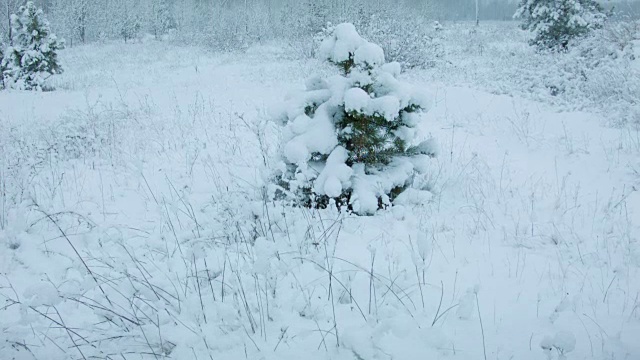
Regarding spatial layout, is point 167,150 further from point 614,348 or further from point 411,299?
point 614,348

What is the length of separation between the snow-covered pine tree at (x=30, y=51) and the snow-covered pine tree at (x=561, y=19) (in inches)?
726

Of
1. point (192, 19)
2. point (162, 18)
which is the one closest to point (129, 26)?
point (162, 18)

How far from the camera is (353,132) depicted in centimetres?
402

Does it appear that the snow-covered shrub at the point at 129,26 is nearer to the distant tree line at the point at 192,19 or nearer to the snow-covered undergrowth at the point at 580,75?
the distant tree line at the point at 192,19

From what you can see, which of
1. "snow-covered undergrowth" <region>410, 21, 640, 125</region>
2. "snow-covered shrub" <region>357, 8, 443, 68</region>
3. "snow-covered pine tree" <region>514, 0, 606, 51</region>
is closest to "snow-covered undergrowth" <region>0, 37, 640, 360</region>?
"snow-covered undergrowth" <region>410, 21, 640, 125</region>

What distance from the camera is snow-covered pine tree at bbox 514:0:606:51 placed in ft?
47.1

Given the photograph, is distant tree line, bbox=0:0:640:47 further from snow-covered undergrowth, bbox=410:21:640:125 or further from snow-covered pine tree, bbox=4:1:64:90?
Result: snow-covered pine tree, bbox=4:1:64:90

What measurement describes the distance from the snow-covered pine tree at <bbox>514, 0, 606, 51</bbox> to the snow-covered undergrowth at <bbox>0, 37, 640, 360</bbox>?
9.21 metres

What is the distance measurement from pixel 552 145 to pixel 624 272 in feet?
14.3

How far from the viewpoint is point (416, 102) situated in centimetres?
399

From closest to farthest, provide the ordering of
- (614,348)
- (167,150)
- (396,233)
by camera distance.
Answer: (614,348) → (396,233) → (167,150)

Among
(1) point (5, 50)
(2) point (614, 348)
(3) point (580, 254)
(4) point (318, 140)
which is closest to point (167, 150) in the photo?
(4) point (318, 140)

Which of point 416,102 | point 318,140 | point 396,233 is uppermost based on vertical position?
point 416,102

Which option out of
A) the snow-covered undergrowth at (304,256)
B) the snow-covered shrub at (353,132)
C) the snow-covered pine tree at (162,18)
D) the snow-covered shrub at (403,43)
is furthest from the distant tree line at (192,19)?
the snow-covered shrub at (353,132)
